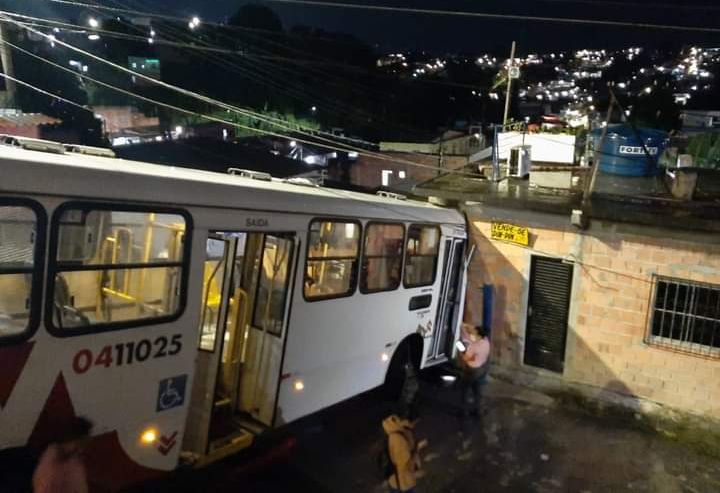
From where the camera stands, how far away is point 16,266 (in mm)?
3771

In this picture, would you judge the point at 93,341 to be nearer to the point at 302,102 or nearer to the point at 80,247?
the point at 80,247

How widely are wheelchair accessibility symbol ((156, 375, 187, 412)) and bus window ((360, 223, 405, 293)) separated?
2.71 metres

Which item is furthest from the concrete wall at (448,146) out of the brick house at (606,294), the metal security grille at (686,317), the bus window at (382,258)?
the bus window at (382,258)

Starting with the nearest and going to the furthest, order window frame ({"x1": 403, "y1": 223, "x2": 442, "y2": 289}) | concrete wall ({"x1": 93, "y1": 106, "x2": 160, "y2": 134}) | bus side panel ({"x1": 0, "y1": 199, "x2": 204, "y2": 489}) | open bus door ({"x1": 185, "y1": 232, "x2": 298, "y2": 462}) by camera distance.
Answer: bus side panel ({"x1": 0, "y1": 199, "x2": 204, "y2": 489}), open bus door ({"x1": 185, "y1": 232, "x2": 298, "y2": 462}), window frame ({"x1": 403, "y1": 223, "x2": 442, "y2": 289}), concrete wall ({"x1": 93, "y1": 106, "x2": 160, "y2": 134})

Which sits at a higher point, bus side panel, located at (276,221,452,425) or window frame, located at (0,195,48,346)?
window frame, located at (0,195,48,346)

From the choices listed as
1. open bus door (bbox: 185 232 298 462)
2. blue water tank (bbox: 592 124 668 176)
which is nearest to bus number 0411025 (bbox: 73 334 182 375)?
open bus door (bbox: 185 232 298 462)

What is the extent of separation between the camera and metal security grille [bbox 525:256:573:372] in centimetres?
934

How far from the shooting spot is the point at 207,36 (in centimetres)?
2734

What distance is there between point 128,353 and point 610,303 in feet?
23.7

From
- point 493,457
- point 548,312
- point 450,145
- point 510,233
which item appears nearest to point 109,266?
point 493,457

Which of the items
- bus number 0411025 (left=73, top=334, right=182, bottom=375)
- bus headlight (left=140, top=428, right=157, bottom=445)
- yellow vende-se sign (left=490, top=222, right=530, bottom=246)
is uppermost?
yellow vende-se sign (left=490, top=222, right=530, bottom=246)

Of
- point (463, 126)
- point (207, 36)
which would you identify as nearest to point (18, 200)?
point (207, 36)

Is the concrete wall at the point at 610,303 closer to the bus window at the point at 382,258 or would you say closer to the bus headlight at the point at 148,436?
the bus window at the point at 382,258

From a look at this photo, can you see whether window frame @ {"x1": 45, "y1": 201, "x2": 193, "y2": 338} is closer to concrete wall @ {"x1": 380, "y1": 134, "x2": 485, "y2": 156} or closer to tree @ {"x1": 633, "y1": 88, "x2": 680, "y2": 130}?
concrete wall @ {"x1": 380, "y1": 134, "x2": 485, "y2": 156}
